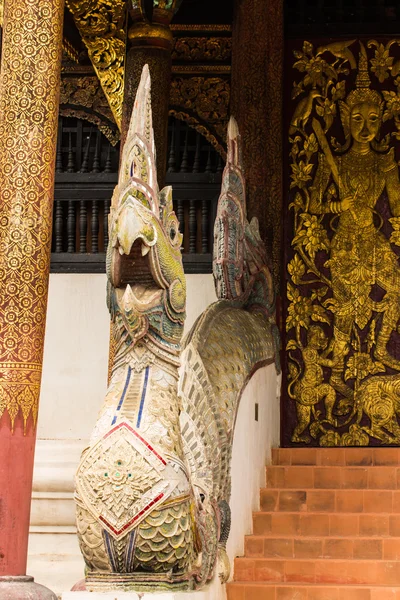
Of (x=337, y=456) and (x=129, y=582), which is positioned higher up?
(x=337, y=456)

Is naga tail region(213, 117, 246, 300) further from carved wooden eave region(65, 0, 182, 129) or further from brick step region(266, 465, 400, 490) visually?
carved wooden eave region(65, 0, 182, 129)

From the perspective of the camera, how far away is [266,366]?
25.4 feet

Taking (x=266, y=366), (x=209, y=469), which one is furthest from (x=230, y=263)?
(x=209, y=469)

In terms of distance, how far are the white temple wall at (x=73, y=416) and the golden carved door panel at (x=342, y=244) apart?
48cm

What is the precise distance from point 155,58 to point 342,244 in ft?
5.56

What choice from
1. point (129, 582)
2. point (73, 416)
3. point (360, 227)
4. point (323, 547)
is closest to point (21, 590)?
point (129, 582)

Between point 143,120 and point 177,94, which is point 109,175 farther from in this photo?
point 143,120

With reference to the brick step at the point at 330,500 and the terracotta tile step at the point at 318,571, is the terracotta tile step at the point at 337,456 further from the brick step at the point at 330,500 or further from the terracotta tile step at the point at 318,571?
the terracotta tile step at the point at 318,571

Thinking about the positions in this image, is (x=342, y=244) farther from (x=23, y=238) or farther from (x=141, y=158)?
(x=141, y=158)

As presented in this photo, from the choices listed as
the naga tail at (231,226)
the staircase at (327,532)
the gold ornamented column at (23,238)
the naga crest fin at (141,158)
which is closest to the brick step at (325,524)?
the staircase at (327,532)

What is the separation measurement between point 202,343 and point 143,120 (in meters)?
1.39

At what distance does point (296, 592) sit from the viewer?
621 cm

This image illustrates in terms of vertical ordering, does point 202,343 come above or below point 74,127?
below

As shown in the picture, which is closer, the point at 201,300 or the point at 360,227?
the point at 360,227
